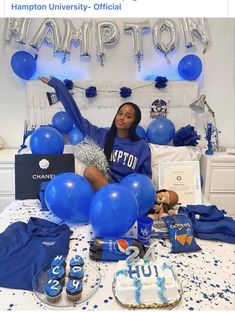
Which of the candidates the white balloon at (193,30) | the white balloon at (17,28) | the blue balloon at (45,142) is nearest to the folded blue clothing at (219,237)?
the blue balloon at (45,142)

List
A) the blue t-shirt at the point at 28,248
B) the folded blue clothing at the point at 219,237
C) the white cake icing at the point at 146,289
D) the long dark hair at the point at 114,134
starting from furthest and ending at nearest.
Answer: the long dark hair at the point at 114,134, the folded blue clothing at the point at 219,237, the blue t-shirt at the point at 28,248, the white cake icing at the point at 146,289

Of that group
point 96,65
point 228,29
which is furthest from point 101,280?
point 228,29

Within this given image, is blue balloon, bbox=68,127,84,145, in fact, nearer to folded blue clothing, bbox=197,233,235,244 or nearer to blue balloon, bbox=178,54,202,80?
blue balloon, bbox=178,54,202,80

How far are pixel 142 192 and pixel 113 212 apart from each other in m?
0.32

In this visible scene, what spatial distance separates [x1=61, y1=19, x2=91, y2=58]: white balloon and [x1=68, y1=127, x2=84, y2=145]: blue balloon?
0.71 m

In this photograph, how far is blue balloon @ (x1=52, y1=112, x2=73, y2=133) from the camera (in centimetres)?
235

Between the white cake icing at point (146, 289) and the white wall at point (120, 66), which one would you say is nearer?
the white cake icing at point (146, 289)

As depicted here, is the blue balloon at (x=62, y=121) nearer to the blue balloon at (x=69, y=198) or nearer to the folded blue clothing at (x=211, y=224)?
the blue balloon at (x=69, y=198)

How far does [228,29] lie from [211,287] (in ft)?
7.58

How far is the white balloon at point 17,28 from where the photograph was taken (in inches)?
92.0

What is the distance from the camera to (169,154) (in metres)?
2.22

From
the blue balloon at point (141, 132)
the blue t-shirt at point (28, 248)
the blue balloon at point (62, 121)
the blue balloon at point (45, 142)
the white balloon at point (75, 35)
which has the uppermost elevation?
the white balloon at point (75, 35)

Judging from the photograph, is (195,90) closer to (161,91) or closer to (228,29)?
(161,91)

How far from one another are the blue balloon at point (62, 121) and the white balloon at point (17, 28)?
0.73m
